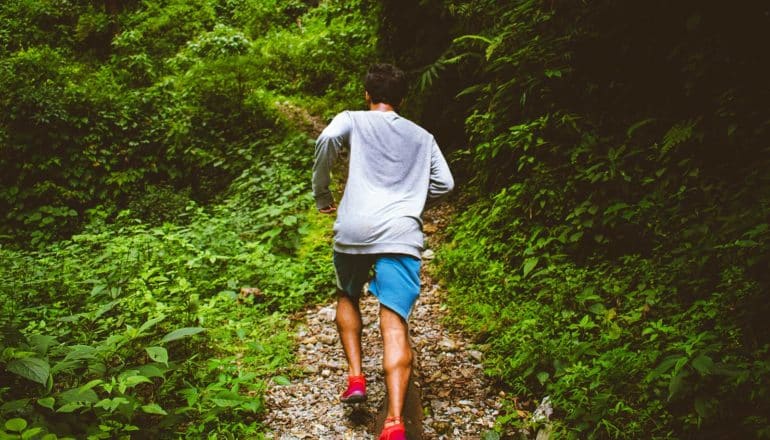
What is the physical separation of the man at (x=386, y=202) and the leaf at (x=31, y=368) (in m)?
1.66

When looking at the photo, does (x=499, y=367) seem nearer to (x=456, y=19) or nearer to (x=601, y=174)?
(x=601, y=174)

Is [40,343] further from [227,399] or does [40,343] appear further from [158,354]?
[227,399]

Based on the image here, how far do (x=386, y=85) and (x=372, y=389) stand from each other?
2.25 metres

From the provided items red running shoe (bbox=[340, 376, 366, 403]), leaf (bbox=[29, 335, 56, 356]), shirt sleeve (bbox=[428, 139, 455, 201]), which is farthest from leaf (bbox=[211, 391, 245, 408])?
shirt sleeve (bbox=[428, 139, 455, 201])

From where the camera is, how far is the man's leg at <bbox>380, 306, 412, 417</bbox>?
2.56 meters

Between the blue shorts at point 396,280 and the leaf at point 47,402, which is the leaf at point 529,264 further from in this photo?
the leaf at point 47,402

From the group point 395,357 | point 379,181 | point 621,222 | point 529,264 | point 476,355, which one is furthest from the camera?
point 529,264

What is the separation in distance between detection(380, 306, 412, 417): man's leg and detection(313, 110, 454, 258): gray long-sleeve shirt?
402mm

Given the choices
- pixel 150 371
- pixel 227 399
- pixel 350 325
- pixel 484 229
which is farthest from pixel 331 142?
pixel 484 229

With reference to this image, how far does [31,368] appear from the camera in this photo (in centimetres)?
243

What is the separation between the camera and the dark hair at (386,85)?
2.84 metres

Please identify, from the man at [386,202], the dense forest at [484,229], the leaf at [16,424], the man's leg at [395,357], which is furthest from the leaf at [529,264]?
the leaf at [16,424]

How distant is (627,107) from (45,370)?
17.1 feet

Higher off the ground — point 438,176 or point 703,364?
point 438,176
